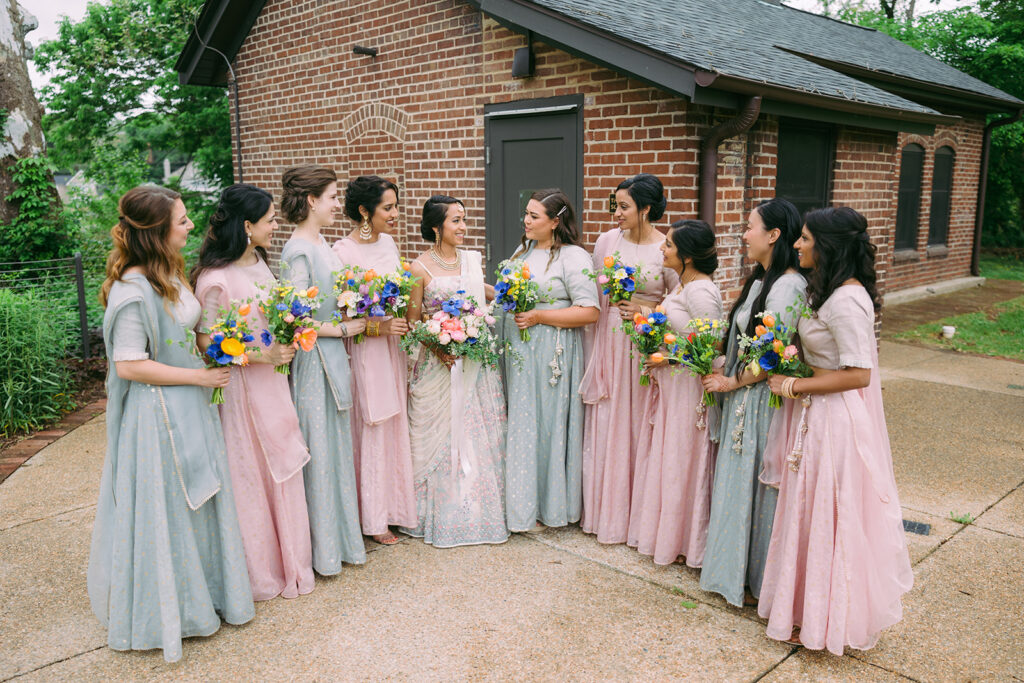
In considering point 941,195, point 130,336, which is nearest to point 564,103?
point 130,336

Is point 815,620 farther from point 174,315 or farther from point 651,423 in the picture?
point 174,315

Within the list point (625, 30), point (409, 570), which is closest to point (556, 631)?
point (409, 570)

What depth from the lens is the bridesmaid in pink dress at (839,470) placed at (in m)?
3.31

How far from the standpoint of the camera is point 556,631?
12.0 feet

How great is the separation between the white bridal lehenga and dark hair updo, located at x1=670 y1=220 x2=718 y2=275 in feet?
3.94

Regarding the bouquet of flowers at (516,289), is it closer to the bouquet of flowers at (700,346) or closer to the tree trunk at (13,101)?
the bouquet of flowers at (700,346)

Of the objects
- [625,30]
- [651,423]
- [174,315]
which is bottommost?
[651,423]

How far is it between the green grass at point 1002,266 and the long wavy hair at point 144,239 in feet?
58.8

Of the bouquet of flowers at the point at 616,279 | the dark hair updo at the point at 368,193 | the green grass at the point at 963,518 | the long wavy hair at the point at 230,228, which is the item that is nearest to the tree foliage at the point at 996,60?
the green grass at the point at 963,518

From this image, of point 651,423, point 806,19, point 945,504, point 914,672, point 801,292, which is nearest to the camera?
point 914,672

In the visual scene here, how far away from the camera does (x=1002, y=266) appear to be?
61.7ft

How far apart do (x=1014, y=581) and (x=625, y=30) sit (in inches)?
177

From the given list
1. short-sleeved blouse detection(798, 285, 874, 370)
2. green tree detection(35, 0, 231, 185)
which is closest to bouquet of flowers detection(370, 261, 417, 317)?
short-sleeved blouse detection(798, 285, 874, 370)

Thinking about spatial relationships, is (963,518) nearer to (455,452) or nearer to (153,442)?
(455,452)
